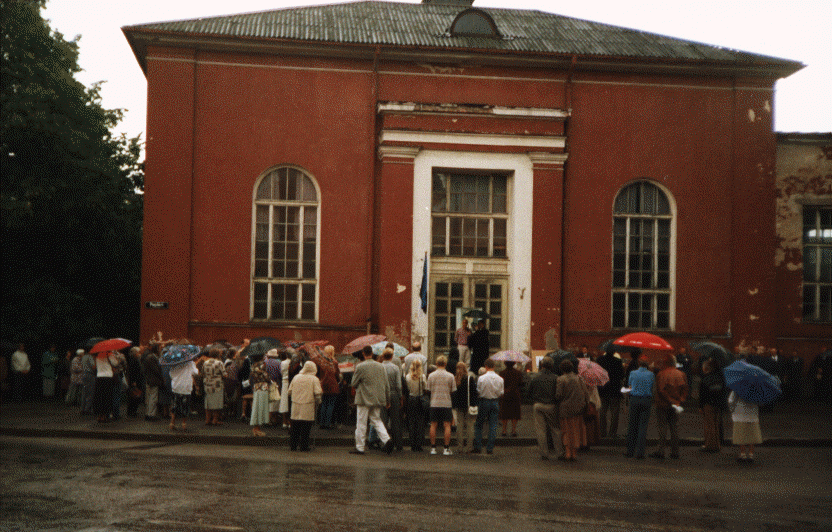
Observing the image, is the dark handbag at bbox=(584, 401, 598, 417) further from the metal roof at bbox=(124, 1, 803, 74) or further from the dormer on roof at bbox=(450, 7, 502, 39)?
the dormer on roof at bbox=(450, 7, 502, 39)

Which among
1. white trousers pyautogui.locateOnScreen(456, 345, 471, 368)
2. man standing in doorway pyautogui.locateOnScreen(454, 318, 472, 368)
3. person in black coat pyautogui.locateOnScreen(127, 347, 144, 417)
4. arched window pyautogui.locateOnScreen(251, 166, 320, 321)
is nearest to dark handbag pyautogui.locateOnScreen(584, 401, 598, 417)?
man standing in doorway pyautogui.locateOnScreen(454, 318, 472, 368)

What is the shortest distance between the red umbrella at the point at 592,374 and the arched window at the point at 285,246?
882cm

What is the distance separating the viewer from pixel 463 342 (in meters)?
21.3

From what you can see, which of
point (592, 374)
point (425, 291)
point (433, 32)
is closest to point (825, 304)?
point (425, 291)

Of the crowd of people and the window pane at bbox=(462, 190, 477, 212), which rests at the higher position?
the window pane at bbox=(462, 190, 477, 212)

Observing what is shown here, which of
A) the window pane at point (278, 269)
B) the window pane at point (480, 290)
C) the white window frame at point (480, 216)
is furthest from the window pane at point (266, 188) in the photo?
the window pane at point (480, 290)

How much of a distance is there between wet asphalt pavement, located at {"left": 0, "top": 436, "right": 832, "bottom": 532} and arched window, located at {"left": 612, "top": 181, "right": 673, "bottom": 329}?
8.94 metres

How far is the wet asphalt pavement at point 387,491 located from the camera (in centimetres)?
881

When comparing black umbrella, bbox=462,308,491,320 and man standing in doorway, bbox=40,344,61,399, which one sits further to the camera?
man standing in doorway, bbox=40,344,61,399

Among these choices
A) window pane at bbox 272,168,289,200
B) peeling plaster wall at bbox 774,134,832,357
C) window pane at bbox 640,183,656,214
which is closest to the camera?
window pane at bbox 272,168,289,200

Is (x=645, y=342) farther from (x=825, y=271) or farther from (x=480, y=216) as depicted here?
(x=825, y=271)

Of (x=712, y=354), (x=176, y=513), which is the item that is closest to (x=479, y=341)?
(x=712, y=354)

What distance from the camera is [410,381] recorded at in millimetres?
15805

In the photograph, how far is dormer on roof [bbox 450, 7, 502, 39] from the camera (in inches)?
978
